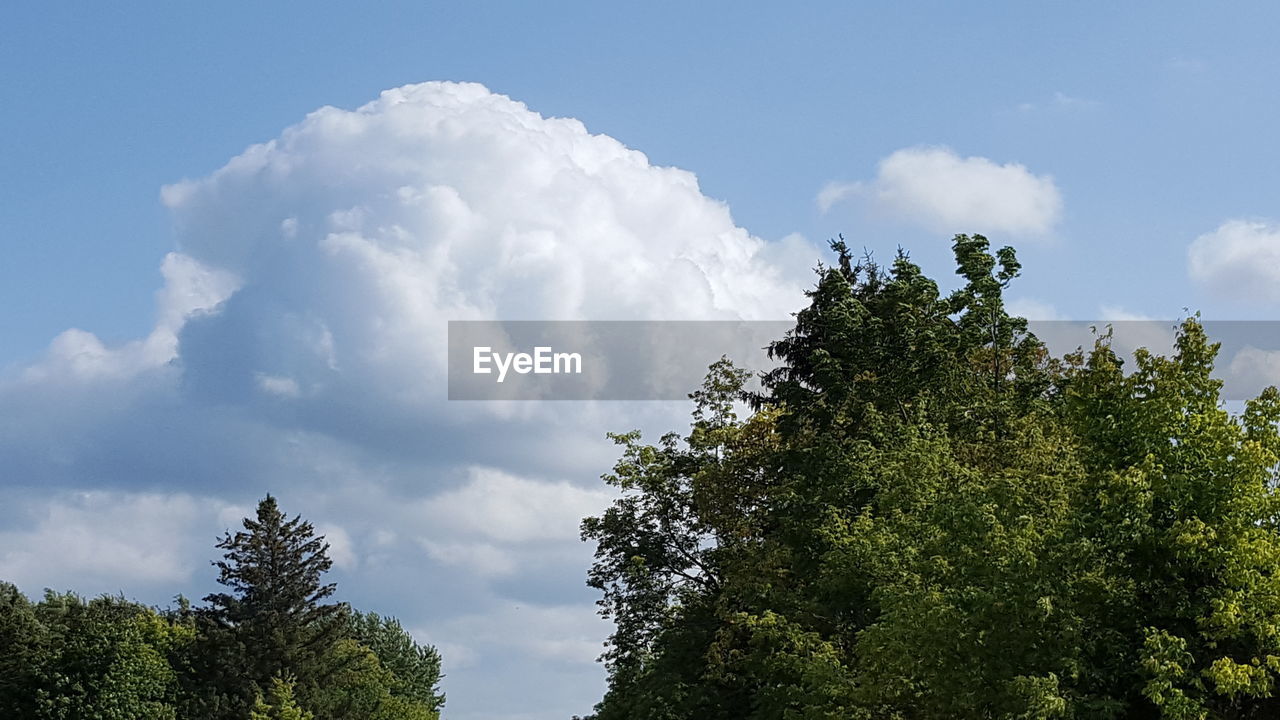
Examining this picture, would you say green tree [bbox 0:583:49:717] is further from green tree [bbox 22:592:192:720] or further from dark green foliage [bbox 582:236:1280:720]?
dark green foliage [bbox 582:236:1280:720]

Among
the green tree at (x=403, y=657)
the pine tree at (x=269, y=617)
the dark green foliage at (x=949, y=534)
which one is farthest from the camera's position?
the green tree at (x=403, y=657)

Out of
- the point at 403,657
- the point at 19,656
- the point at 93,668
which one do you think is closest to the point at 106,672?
Answer: the point at 93,668

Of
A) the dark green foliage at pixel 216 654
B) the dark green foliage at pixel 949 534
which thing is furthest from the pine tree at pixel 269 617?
the dark green foliage at pixel 949 534

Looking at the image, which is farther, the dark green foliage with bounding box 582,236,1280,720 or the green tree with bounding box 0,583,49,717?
the green tree with bounding box 0,583,49,717

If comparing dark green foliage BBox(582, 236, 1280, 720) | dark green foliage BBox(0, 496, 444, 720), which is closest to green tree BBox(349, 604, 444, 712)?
dark green foliage BBox(0, 496, 444, 720)

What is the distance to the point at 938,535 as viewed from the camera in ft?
113

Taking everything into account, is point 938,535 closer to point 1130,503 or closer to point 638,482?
point 1130,503

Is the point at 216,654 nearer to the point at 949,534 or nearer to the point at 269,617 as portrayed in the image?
the point at 269,617

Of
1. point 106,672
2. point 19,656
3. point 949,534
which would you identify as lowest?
point 949,534

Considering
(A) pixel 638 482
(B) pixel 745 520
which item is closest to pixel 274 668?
(A) pixel 638 482

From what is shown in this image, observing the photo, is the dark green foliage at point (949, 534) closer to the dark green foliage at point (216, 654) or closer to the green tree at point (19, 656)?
the dark green foliage at point (216, 654)

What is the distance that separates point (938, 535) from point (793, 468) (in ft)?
38.0

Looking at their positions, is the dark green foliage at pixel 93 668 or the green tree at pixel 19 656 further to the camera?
the green tree at pixel 19 656

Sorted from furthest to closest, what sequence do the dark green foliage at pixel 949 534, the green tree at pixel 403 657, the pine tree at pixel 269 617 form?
the green tree at pixel 403 657, the pine tree at pixel 269 617, the dark green foliage at pixel 949 534
